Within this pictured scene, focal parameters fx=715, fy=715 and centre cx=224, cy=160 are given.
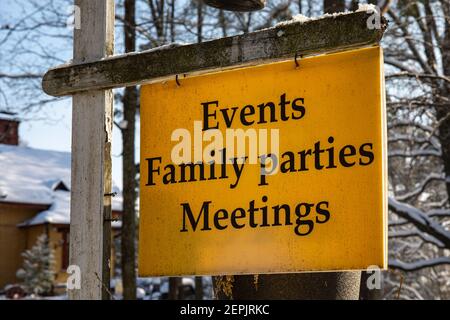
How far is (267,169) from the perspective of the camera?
118 inches

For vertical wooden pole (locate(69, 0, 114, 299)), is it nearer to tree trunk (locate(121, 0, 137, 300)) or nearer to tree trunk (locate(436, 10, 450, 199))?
tree trunk (locate(436, 10, 450, 199))

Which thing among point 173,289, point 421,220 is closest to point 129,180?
point 173,289

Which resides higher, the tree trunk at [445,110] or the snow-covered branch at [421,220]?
the tree trunk at [445,110]

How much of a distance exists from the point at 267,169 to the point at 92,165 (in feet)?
2.78

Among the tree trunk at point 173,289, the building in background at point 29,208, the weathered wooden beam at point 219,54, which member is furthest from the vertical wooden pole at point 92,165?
the building in background at point 29,208

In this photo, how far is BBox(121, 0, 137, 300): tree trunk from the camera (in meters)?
13.5

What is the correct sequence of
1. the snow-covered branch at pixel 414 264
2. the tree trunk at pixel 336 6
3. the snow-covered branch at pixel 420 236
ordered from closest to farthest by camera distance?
1. the tree trunk at pixel 336 6
2. the snow-covered branch at pixel 414 264
3. the snow-covered branch at pixel 420 236

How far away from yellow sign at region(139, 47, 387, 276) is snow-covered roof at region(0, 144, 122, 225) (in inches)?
1076

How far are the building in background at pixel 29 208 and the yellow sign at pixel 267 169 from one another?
2717cm

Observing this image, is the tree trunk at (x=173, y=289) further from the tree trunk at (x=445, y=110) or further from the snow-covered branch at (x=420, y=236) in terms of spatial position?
the tree trunk at (x=445, y=110)

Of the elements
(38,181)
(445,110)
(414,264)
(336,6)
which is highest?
(336,6)

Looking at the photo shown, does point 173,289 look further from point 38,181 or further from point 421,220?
point 38,181

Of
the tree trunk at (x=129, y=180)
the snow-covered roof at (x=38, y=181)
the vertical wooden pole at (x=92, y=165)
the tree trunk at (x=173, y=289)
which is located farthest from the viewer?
the snow-covered roof at (x=38, y=181)

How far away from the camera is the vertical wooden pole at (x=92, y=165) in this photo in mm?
3238
